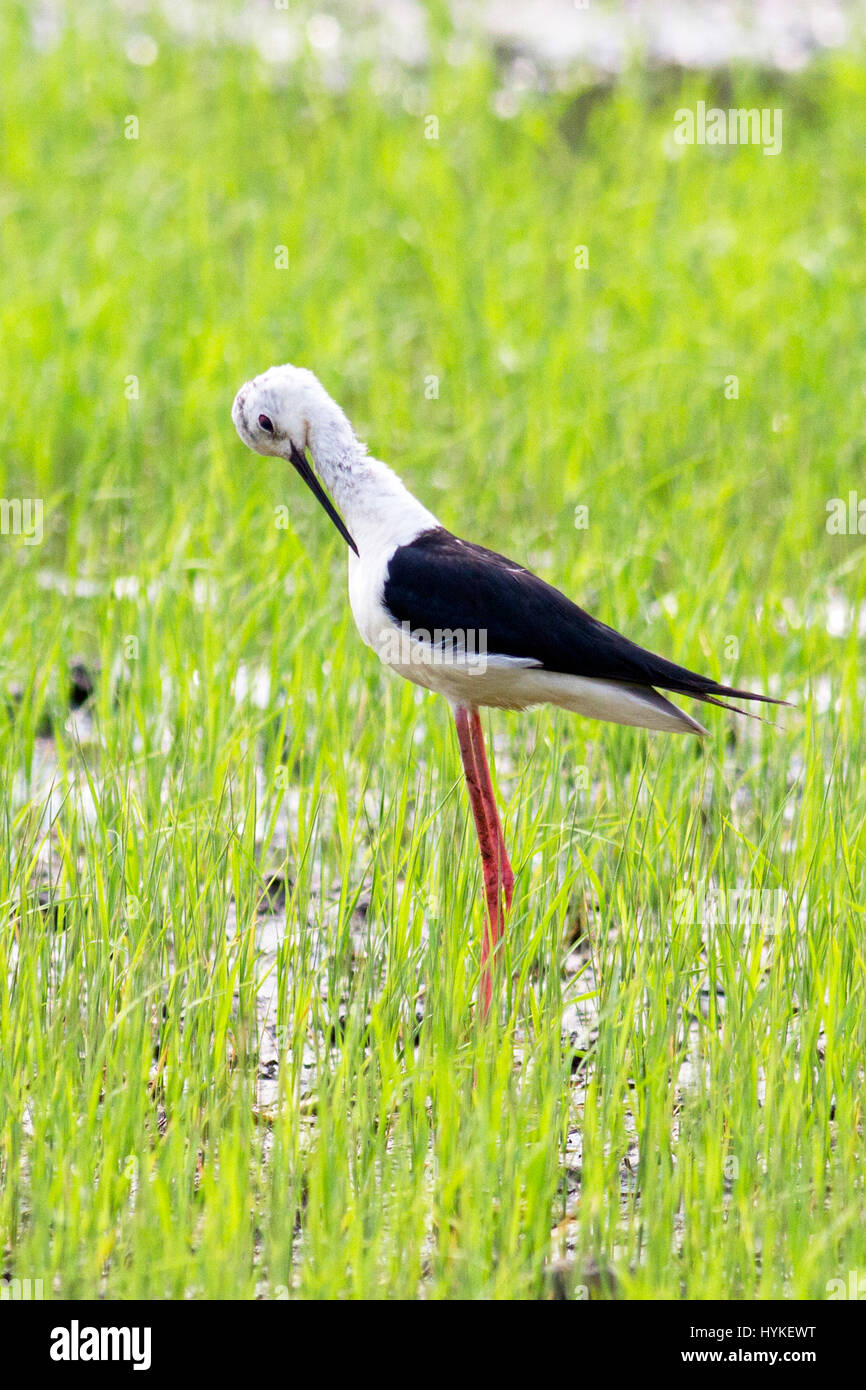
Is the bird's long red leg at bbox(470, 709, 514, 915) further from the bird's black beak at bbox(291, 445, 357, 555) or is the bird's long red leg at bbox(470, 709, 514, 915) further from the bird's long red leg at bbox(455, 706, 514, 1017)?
the bird's black beak at bbox(291, 445, 357, 555)

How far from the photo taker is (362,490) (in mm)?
2951

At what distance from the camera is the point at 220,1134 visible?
8.93ft

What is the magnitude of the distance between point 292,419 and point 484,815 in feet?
2.73

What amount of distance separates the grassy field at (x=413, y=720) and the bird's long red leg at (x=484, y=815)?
8cm

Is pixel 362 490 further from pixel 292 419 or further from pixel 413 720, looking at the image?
pixel 413 720

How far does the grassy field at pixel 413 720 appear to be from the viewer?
256cm

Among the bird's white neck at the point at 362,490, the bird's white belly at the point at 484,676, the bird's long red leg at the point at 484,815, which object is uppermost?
the bird's white neck at the point at 362,490

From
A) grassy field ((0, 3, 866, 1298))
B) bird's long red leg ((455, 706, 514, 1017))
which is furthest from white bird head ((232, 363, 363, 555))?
grassy field ((0, 3, 866, 1298))

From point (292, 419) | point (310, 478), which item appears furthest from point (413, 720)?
point (292, 419)

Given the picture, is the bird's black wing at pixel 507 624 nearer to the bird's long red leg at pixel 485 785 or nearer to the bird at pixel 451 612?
the bird at pixel 451 612

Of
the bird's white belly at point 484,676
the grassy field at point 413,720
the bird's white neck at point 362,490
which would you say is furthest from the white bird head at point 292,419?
the grassy field at point 413,720

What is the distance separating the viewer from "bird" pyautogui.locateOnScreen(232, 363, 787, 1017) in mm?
2846

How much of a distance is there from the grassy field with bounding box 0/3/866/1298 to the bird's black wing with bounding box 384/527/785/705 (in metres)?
0.48
